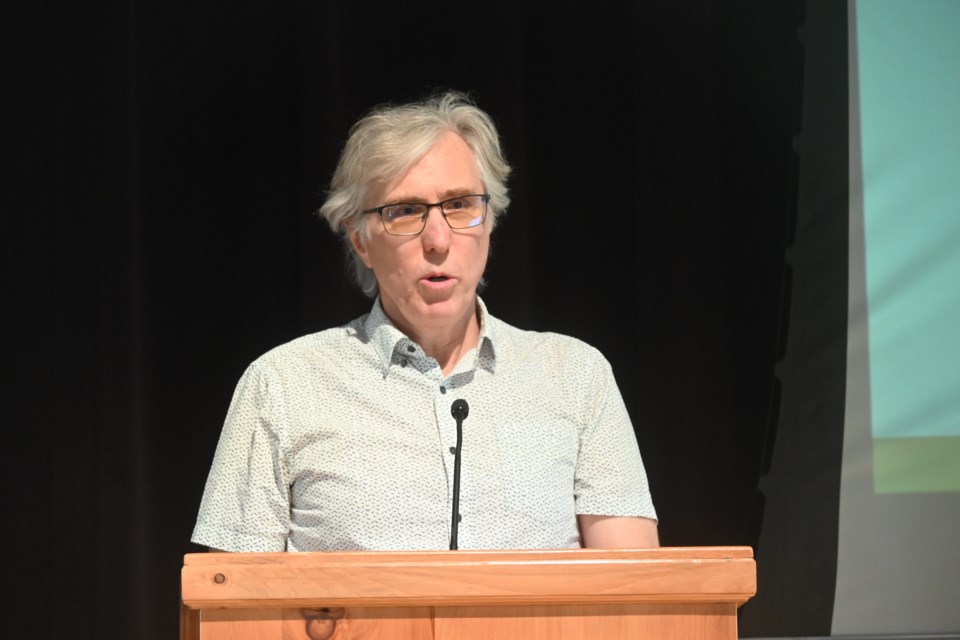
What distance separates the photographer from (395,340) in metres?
1.99

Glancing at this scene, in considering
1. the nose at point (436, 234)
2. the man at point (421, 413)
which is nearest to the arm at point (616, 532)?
the man at point (421, 413)

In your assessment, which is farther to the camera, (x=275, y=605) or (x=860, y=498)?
(x=860, y=498)

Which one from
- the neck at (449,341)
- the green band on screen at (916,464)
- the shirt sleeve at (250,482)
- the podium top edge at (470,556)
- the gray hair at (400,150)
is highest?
the gray hair at (400,150)

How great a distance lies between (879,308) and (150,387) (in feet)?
5.31

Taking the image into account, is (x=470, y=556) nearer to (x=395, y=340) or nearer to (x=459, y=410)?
(x=459, y=410)

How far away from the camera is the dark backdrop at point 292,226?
2.40 meters

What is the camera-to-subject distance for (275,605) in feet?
3.71

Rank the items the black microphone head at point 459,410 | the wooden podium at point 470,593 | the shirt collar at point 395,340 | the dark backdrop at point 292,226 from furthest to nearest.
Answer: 1. the dark backdrop at point 292,226
2. the shirt collar at point 395,340
3. the black microphone head at point 459,410
4. the wooden podium at point 470,593

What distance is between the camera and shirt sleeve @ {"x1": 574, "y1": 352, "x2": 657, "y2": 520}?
1.96 metres

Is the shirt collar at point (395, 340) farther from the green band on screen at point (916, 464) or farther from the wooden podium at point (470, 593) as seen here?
the green band on screen at point (916, 464)

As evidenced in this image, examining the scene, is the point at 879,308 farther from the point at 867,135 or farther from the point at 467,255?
the point at 467,255

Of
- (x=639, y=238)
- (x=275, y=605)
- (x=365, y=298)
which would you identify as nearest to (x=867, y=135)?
(x=639, y=238)

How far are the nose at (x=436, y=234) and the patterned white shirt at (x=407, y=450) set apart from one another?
0.18m

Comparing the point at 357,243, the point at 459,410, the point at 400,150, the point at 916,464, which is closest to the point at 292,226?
the point at 357,243
